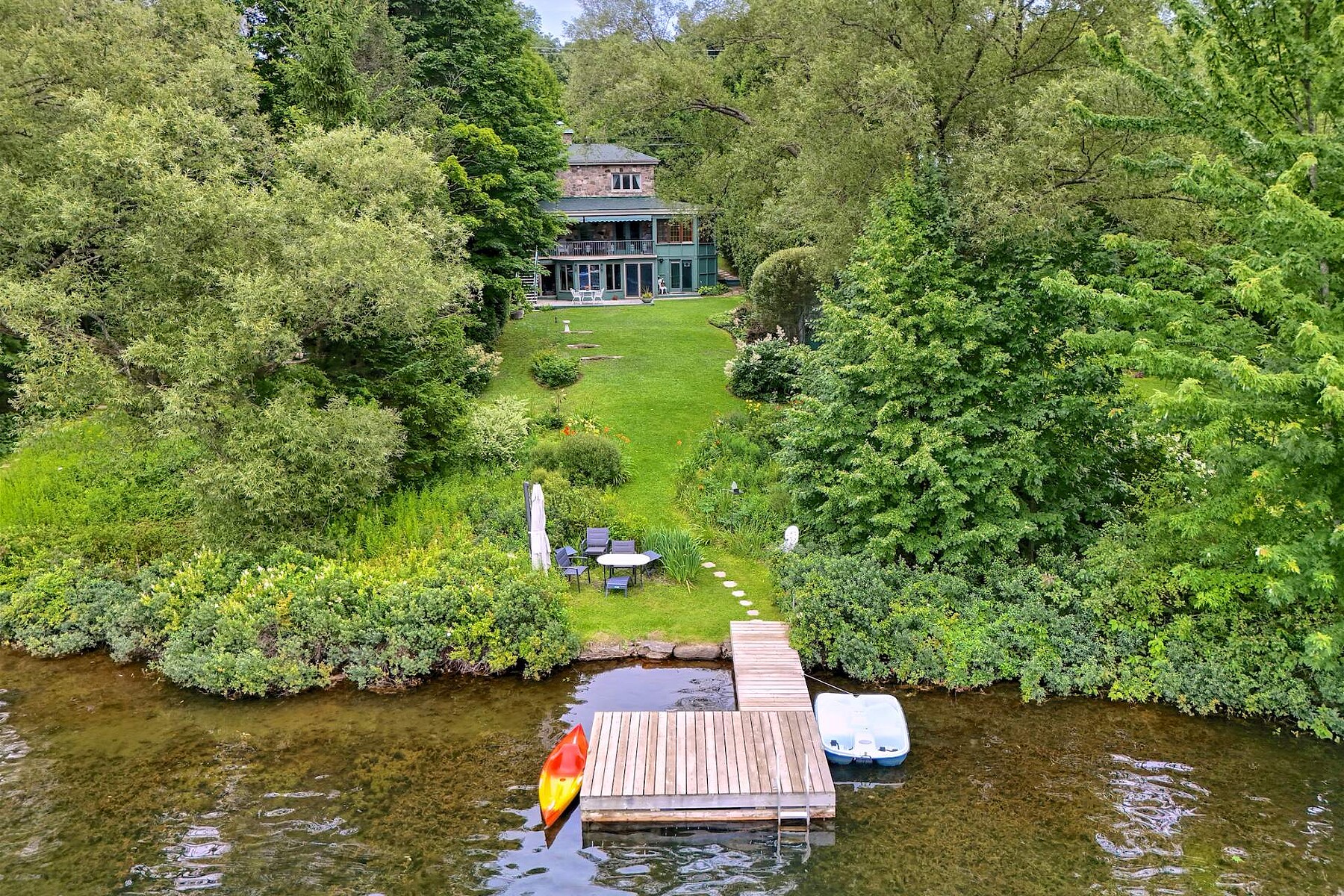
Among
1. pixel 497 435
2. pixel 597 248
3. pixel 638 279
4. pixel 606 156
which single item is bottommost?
pixel 497 435

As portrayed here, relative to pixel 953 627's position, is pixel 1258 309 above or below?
above

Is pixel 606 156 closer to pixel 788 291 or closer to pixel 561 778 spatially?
pixel 788 291

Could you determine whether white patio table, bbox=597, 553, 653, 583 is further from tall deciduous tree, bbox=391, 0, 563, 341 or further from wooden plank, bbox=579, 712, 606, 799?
tall deciduous tree, bbox=391, 0, 563, 341

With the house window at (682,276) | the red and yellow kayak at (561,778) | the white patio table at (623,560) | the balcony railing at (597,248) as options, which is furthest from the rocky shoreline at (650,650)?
the house window at (682,276)

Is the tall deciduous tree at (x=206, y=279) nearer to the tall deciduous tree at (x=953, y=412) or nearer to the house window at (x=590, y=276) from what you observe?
the tall deciduous tree at (x=953, y=412)

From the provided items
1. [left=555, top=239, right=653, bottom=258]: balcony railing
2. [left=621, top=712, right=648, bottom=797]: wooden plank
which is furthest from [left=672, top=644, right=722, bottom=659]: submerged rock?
[left=555, top=239, right=653, bottom=258]: balcony railing

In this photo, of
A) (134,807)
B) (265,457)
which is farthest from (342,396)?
(134,807)

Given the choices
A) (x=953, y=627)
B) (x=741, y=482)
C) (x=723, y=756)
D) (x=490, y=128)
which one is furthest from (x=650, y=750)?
(x=490, y=128)
